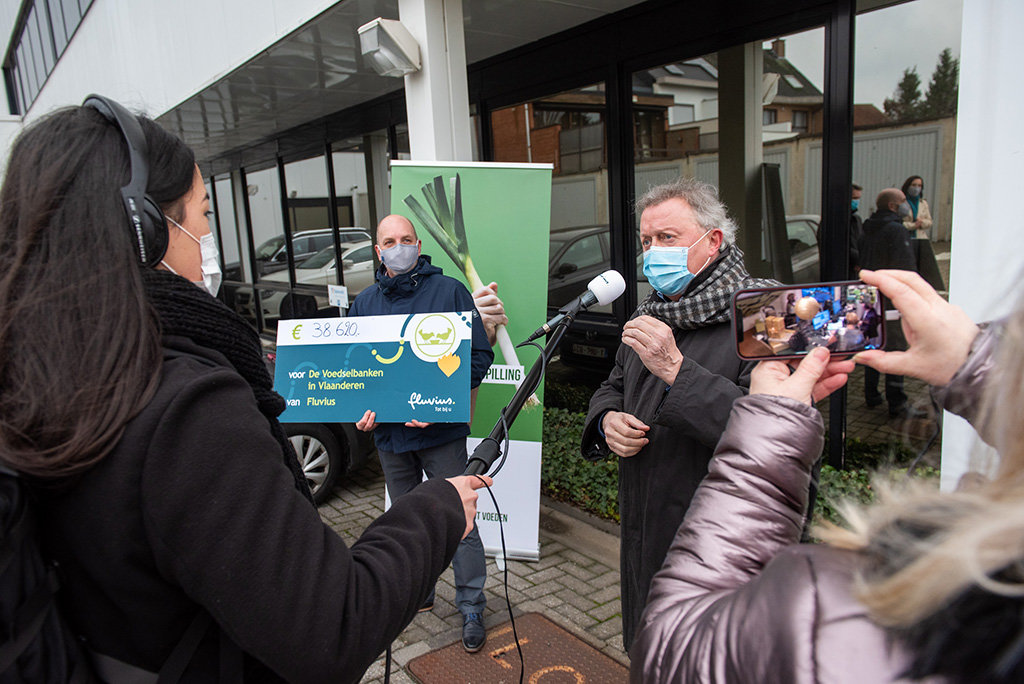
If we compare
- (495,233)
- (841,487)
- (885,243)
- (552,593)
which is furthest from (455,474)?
(885,243)

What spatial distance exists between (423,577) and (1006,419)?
941mm

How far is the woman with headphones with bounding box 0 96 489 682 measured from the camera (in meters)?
0.97

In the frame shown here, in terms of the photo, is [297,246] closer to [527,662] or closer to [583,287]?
[583,287]

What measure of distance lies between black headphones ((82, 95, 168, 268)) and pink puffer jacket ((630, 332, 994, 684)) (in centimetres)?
100

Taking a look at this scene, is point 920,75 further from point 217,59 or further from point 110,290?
point 217,59

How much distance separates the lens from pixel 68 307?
1.01 meters

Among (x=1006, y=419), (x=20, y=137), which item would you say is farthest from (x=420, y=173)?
(x=1006, y=419)

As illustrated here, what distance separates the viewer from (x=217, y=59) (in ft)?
19.4

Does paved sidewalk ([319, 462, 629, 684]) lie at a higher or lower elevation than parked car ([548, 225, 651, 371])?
lower

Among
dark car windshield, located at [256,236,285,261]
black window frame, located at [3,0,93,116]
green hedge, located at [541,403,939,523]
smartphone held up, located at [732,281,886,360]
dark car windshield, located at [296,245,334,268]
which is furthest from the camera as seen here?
black window frame, located at [3,0,93,116]

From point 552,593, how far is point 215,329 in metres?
3.11

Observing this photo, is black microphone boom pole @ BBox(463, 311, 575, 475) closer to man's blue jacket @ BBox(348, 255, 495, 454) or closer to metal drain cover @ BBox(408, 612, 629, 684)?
man's blue jacket @ BBox(348, 255, 495, 454)

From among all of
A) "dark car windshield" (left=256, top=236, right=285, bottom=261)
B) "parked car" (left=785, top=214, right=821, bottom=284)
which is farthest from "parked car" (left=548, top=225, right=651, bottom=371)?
"dark car windshield" (left=256, top=236, right=285, bottom=261)

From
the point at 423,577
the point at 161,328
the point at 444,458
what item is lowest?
the point at 444,458
